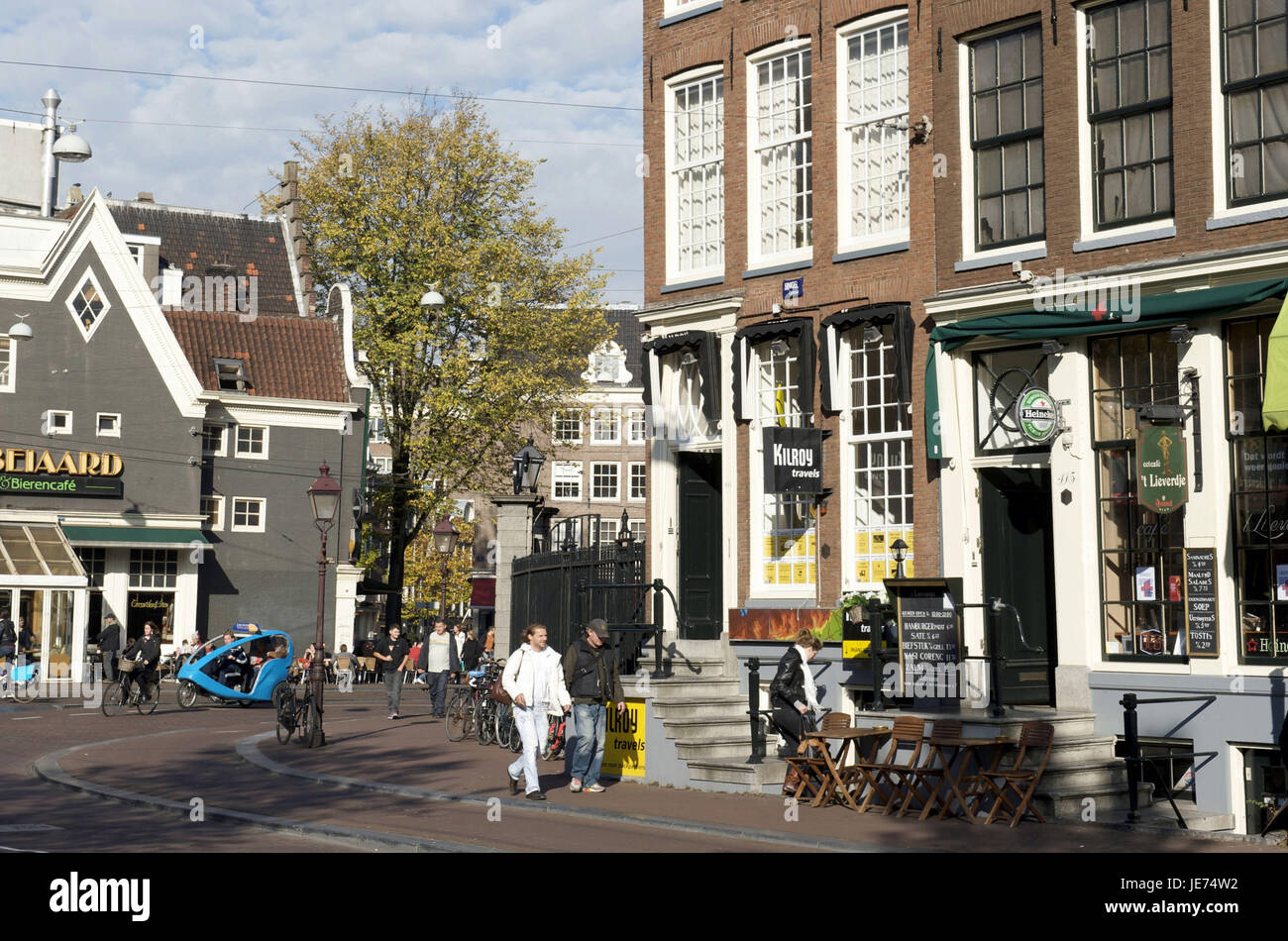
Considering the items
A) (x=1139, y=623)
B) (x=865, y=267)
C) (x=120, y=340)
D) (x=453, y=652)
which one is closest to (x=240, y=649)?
(x=453, y=652)

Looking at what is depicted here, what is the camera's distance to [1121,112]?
1652 centimetres

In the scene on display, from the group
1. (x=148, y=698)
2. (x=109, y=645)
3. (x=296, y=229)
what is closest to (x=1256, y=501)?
(x=148, y=698)

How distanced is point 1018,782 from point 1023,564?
378 cm

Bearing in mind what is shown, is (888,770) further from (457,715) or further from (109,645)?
(109,645)

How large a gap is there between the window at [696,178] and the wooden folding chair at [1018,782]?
8.41 metres

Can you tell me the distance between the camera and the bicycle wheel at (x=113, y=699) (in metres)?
28.8

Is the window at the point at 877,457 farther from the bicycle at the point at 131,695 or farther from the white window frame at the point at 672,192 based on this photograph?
the bicycle at the point at 131,695

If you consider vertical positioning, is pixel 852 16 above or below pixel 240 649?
above

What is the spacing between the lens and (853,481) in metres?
18.9

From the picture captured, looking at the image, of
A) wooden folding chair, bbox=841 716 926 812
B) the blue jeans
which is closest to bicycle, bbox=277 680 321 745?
the blue jeans

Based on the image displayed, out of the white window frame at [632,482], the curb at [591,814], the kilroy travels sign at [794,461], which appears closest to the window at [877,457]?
the kilroy travels sign at [794,461]

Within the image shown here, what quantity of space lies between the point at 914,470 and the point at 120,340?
3183 cm

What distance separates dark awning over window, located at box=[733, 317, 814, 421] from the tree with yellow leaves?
2512 cm
